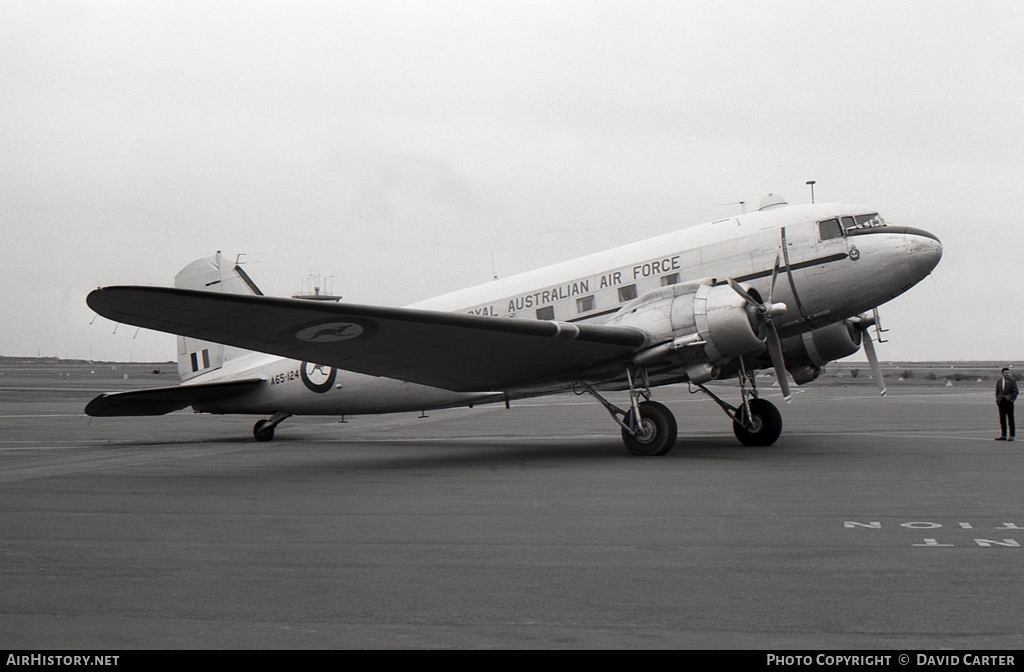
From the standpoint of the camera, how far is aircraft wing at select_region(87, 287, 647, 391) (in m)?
10.5

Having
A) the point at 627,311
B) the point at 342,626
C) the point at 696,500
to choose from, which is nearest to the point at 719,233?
the point at 627,311

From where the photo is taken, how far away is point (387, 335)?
12.4m

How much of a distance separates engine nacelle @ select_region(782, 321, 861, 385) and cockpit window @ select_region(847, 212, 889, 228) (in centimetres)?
250

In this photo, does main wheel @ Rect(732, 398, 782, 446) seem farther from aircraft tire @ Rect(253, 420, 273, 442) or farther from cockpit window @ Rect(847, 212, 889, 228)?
aircraft tire @ Rect(253, 420, 273, 442)

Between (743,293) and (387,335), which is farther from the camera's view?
(743,293)

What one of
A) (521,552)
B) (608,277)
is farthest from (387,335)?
(521,552)

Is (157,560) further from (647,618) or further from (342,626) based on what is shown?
(647,618)

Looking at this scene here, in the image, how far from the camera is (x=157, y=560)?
6023 millimetres

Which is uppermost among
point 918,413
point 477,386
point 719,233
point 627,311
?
point 719,233

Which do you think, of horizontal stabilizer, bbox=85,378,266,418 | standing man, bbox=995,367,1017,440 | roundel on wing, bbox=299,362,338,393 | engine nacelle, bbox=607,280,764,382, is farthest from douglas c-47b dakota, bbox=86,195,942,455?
standing man, bbox=995,367,1017,440

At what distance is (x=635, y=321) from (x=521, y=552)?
817 cm

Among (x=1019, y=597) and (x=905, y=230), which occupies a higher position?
(x=905, y=230)

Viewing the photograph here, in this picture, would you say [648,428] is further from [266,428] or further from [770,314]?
[266,428]
